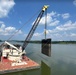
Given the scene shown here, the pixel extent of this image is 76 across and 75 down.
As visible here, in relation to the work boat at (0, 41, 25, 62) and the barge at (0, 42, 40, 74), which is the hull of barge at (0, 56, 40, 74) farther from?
the work boat at (0, 41, 25, 62)

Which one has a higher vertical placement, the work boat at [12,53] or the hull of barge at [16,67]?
the work boat at [12,53]

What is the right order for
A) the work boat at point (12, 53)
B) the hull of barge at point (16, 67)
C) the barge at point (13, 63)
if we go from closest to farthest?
the hull of barge at point (16, 67), the barge at point (13, 63), the work boat at point (12, 53)

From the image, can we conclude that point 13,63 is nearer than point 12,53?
Yes

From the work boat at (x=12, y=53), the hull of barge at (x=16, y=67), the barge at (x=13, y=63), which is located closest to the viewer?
the hull of barge at (x=16, y=67)

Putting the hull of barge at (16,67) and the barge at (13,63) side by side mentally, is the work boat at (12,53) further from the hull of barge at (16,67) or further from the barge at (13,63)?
the hull of barge at (16,67)

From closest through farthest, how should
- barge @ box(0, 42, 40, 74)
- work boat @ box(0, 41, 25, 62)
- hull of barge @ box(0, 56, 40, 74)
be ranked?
hull of barge @ box(0, 56, 40, 74) < barge @ box(0, 42, 40, 74) < work boat @ box(0, 41, 25, 62)

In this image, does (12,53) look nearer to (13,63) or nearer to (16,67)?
(13,63)

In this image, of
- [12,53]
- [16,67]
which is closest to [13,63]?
[16,67]

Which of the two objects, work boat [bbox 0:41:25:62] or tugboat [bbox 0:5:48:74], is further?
work boat [bbox 0:41:25:62]

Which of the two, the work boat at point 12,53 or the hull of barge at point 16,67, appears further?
the work boat at point 12,53

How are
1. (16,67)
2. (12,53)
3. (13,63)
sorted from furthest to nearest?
1. (12,53)
2. (13,63)
3. (16,67)

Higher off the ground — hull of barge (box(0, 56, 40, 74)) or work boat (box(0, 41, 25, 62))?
work boat (box(0, 41, 25, 62))

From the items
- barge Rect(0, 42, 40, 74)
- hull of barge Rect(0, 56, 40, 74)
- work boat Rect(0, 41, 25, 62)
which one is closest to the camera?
hull of barge Rect(0, 56, 40, 74)

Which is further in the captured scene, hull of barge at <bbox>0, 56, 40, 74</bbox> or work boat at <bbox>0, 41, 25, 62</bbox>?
work boat at <bbox>0, 41, 25, 62</bbox>
